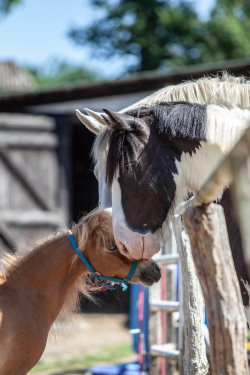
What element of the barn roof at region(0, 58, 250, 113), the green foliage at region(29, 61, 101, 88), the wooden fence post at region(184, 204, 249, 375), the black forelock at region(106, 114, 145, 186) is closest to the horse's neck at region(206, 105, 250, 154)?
the black forelock at region(106, 114, 145, 186)

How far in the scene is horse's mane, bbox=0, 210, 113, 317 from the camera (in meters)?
3.70

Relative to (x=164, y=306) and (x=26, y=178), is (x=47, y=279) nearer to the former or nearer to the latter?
(x=164, y=306)

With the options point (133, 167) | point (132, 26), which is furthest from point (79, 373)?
point (132, 26)

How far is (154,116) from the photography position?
3.30m

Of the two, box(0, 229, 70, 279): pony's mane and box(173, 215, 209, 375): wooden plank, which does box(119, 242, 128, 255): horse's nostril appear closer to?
box(173, 215, 209, 375): wooden plank

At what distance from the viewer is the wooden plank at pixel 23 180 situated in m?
9.98

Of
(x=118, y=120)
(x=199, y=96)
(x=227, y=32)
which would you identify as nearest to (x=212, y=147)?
(x=199, y=96)

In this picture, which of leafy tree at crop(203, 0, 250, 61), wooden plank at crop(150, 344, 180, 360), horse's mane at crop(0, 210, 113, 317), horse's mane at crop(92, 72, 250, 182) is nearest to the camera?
horse's mane at crop(92, 72, 250, 182)

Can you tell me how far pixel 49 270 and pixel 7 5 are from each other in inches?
594

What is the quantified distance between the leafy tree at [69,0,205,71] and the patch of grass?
16.0 metres

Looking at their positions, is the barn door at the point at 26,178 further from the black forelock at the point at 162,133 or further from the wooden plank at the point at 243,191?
the wooden plank at the point at 243,191

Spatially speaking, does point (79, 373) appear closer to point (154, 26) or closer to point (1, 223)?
point (1, 223)

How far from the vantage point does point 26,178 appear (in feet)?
32.8

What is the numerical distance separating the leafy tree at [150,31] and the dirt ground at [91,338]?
13384 millimetres
